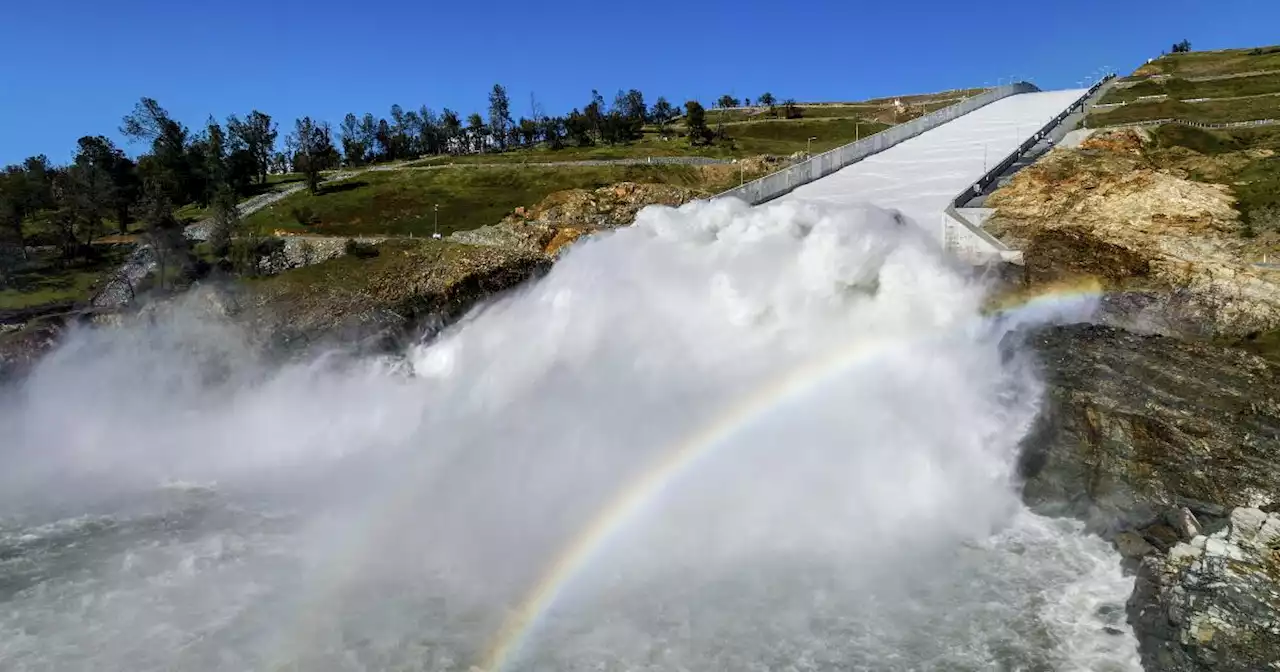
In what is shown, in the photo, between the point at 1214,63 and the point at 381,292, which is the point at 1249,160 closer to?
the point at 381,292

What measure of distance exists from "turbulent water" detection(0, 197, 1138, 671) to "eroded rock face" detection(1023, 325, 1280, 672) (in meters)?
0.74

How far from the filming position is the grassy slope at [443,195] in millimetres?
53125

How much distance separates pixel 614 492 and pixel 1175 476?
38.8 feet

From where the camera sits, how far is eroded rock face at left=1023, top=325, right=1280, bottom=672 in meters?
11.3

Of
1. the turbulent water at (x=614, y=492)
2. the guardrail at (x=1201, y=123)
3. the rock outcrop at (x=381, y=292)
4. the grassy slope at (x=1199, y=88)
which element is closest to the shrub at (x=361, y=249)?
the rock outcrop at (x=381, y=292)

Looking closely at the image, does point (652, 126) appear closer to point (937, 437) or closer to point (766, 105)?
point (766, 105)

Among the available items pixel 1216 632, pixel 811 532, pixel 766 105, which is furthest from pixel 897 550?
pixel 766 105

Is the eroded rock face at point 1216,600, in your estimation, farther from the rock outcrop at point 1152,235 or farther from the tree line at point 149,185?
the tree line at point 149,185

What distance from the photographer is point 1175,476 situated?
1535 cm

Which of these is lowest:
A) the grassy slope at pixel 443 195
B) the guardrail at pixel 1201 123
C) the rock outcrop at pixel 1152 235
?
the rock outcrop at pixel 1152 235

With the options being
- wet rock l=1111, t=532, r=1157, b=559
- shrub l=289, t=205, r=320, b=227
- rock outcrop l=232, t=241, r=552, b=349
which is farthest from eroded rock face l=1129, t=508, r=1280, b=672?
shrub l=289, t=205, r=320, b=227

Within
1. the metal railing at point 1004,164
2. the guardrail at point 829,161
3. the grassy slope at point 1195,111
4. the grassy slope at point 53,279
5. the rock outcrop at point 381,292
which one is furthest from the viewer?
the grassy slope at point 1195,111

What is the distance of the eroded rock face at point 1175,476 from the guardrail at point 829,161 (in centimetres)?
1372

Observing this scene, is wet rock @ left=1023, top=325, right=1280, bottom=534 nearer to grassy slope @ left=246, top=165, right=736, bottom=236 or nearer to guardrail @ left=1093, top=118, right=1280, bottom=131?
guardrail @ left=1093, top=118, right=1280, bottom=131
